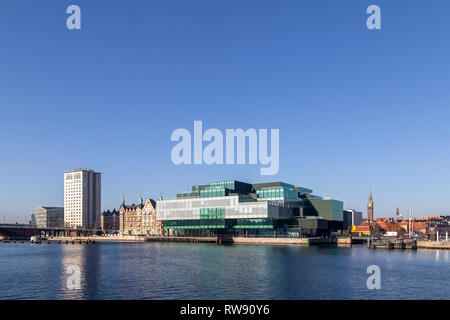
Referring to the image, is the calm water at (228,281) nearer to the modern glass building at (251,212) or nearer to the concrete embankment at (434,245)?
the concrete embankment at (434,245)

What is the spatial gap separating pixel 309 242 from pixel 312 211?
34.5 meters

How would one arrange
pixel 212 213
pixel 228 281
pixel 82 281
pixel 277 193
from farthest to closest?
pixel 212 213, pixel 277 193, pixel 82 281, pixel 228 281

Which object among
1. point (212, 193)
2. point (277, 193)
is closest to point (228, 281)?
point (277, 193)

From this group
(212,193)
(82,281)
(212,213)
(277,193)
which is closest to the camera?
(82,281)

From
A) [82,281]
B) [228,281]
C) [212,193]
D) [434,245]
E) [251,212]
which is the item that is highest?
[212,193]

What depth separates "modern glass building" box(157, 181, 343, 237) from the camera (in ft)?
553

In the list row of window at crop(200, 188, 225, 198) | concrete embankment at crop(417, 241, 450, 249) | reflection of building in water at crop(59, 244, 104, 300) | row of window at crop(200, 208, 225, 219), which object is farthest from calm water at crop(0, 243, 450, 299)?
row of window at crop(200, 188, 225, 198)

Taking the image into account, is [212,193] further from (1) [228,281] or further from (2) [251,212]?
(1) [228,281]

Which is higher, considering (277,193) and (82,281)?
(277,193)

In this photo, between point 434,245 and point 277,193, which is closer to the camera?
point 434,245

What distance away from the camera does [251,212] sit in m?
171

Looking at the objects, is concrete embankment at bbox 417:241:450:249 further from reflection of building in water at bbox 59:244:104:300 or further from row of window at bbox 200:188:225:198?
reflection of building in water at bbox 59:244:104:300
